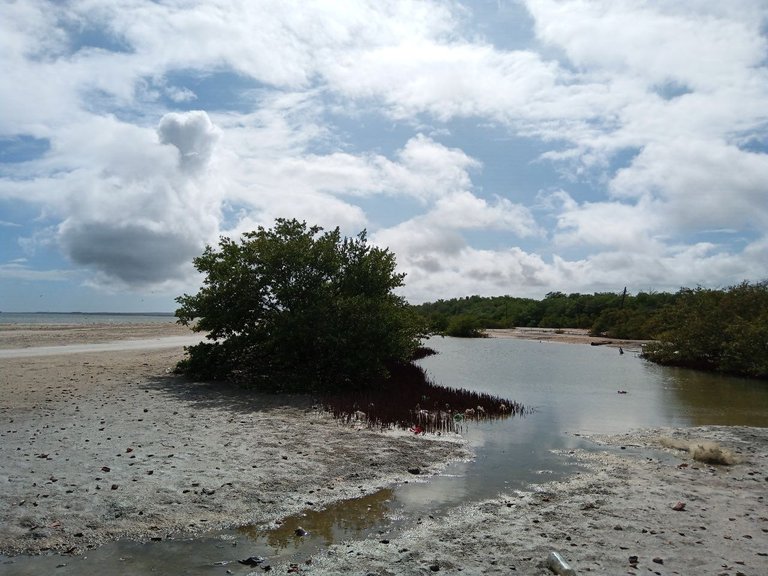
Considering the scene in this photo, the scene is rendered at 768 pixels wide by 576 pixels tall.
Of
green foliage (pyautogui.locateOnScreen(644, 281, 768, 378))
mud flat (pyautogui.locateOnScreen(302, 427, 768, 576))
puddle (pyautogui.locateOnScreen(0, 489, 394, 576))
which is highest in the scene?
green foliage (pyautogui.locateOnScreen(644, 281, 768, 378))

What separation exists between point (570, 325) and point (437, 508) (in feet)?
304

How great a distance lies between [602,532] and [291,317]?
13.9 m

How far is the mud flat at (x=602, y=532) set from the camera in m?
6.09

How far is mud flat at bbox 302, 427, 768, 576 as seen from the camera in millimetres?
6086

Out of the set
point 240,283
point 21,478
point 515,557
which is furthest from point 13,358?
point 515,557

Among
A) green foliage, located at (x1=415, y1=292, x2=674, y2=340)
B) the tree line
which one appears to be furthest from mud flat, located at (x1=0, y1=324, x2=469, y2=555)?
green foliage, located at (x1=415, y1=292, x2=674, y2=340)

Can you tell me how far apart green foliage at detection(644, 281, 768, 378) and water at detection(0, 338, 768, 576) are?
5.06 feet

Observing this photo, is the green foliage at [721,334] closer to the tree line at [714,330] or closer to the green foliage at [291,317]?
the tree line at [714,330]

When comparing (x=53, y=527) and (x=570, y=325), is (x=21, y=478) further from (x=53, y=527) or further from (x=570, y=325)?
(x=570, y=325)

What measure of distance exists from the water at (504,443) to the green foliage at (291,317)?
224 inches

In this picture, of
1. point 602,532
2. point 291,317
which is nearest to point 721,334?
point 291,317

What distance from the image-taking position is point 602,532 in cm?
704

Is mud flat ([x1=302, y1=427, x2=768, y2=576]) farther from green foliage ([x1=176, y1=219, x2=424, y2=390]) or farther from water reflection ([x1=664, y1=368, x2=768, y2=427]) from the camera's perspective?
green foliage ([x1=176, y1=219, x2=424, y2=390])

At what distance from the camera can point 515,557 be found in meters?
6.28
